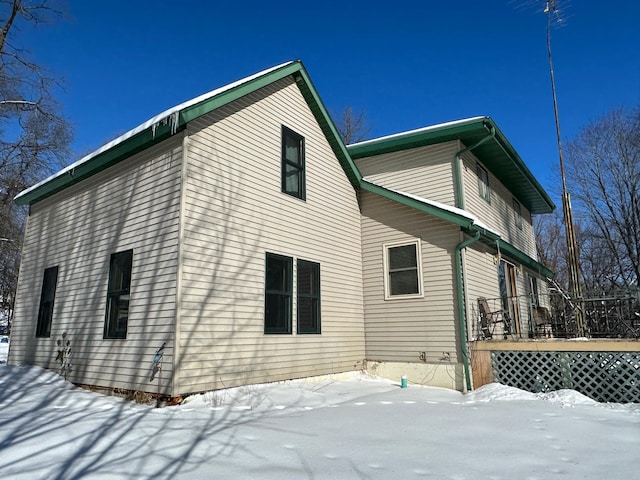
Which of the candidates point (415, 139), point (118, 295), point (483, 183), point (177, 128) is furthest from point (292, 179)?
point (483, 183)

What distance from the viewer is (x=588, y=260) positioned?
100 ft

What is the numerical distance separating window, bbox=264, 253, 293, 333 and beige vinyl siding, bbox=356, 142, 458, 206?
4335mm

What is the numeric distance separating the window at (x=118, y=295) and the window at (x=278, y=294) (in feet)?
7.79

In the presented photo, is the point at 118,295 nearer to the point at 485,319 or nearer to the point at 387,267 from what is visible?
the point at 387,267

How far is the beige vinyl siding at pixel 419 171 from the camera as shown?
11078 mm

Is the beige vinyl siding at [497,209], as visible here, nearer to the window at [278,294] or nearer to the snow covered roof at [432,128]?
the snow covered roof at [432,128]

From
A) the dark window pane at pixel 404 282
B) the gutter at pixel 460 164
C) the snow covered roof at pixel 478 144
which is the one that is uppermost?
the snow covered roof at pixel 478 144

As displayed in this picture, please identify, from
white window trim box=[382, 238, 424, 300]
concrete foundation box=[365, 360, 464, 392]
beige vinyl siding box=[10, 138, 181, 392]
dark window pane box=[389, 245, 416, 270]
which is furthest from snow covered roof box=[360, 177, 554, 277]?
beige vinyl siding box=[10, 138, 181, 392]

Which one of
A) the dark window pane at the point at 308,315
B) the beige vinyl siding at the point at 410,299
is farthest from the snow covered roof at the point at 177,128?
the dark window pane at the point at 308,315

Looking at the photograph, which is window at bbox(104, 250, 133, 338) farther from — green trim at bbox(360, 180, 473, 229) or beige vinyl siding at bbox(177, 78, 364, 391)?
green trim at bbox(360, 180, 473, 229)

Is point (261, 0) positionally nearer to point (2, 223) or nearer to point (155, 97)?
point (155, 97)

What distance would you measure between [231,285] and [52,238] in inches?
200

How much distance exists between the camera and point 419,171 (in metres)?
11.6

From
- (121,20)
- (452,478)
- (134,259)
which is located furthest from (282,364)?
(121,20)
